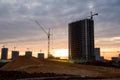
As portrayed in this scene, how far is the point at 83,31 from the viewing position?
174 metres

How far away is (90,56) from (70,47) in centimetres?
2762

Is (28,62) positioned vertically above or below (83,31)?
below

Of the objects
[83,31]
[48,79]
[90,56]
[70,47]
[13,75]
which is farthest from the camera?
[70,47]

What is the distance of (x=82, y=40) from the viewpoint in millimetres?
170625

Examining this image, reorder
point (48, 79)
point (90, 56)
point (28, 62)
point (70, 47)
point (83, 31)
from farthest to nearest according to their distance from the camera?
point (70, 47) < point (83, 31) < point (90, 56) < point (28, 62) < point (48, 79)

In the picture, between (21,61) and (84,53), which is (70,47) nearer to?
(84,53)

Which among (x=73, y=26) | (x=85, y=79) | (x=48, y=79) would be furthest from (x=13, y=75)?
(x=73, y=26)

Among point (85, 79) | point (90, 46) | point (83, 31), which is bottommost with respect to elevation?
point (85, 79)

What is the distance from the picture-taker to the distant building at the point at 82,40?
162500 mm

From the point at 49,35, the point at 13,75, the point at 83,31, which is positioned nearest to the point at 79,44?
the point at 83,31

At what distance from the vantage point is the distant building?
162 meters

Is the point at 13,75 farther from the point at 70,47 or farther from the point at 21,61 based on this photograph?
the point at 70,47

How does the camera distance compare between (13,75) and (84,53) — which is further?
(84,53)

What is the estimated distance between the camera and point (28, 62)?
6150 cm
